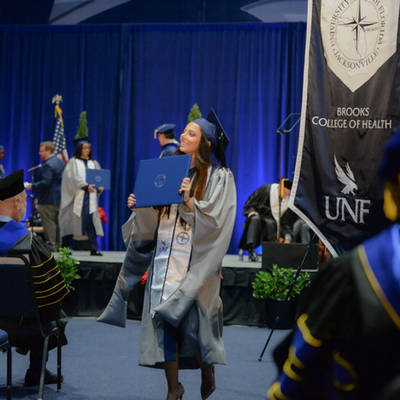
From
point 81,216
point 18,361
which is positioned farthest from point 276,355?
point 81,216

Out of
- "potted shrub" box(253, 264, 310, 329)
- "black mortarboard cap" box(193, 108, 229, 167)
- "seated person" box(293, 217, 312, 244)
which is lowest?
"potted shrub" box(253, 264, 310, 329)

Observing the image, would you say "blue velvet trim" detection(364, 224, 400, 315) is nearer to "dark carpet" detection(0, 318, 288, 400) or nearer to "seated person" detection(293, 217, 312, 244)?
"dark carpet" detection(0, 318, 288, 400)

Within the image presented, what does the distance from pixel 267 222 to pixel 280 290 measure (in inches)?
76.6

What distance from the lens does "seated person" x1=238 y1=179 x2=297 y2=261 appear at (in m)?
7.33

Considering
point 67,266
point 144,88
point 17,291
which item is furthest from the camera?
point 144,88

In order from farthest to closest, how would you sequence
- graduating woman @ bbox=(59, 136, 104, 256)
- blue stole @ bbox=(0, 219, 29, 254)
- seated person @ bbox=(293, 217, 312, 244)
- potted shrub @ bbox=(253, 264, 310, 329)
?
graduating woman @ bbox=(59, 136, 104, 256) → seated person @ bbox=(293, 217, 312, 244) → potted shrub @ bbox=(253, 264, 310, 329) → blue stole @ bbox=(0, 219, 29, 254)

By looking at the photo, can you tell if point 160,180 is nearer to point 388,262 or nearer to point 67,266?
point 388,262

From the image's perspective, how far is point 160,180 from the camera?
2.96 m

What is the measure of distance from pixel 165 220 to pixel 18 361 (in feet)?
6.95

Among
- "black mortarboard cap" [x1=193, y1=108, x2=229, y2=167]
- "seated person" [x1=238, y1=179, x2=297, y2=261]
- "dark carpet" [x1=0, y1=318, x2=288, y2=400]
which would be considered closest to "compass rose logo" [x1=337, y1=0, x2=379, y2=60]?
"black mortarboard cap" [x1=193, y1=108, x2=229, y2=167]

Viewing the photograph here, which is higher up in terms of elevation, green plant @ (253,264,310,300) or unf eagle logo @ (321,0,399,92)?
unf eagle logo @ (321,0,399,92)

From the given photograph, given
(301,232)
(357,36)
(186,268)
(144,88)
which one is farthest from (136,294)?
(144,88)

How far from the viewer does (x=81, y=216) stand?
7.96 metres

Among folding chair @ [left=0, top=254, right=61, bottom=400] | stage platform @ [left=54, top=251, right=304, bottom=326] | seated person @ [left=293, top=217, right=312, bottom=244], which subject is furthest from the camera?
seated person @ [left=293, top=217, right=312, bottom=244]
